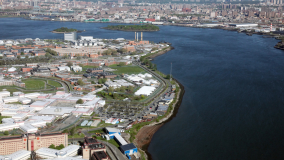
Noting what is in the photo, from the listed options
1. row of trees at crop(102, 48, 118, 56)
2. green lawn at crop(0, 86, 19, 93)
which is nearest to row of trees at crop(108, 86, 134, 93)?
green lawn at crop(0, 86, 19, 93)

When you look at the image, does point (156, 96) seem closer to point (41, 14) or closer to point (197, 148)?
point (197, 148)

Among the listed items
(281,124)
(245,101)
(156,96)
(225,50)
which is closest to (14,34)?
(225,50)

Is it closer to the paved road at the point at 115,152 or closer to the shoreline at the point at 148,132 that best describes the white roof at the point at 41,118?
the paved road at the point at 115,152

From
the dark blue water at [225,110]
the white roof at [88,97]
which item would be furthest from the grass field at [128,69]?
the white roof at [88,97]

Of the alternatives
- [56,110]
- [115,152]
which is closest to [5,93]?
[56,110]

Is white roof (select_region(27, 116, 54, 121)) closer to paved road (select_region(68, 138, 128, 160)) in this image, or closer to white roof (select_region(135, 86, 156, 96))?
paved road (select_region(68, 138, 128, 160))

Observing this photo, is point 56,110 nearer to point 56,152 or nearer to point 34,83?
point 56,152
